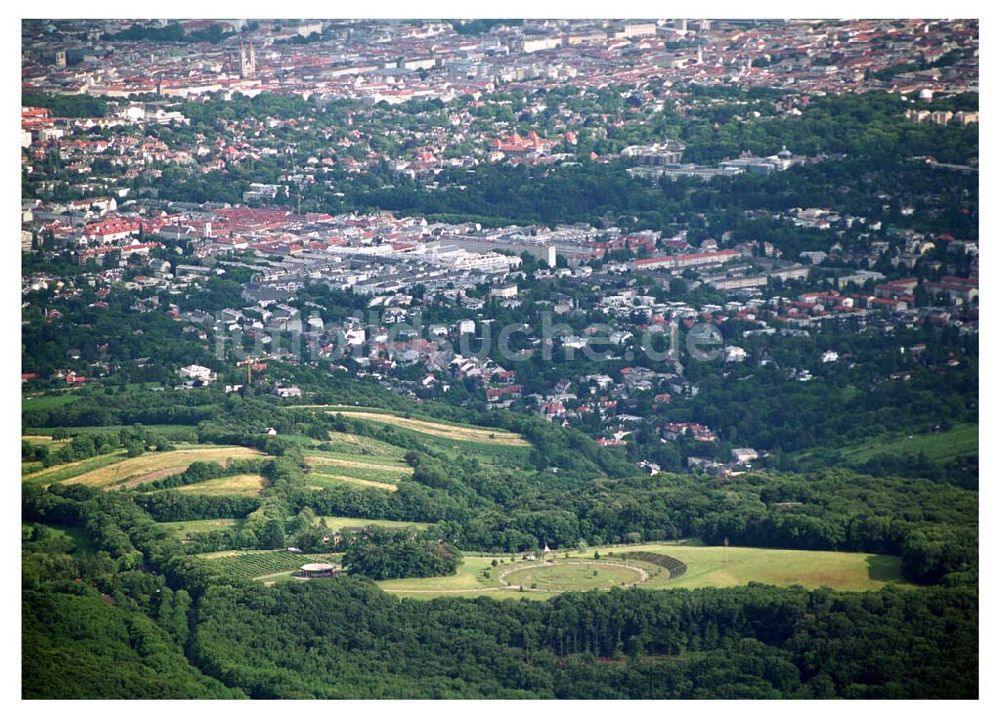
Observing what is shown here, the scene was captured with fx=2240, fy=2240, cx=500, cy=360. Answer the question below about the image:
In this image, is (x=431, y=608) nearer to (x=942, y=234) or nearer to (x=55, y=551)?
(x=55, y=551)

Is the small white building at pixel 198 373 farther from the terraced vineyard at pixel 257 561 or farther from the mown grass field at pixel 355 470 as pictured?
the terraced vineyard at pixel 257 561

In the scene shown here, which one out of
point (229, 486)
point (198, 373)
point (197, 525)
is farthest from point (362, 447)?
point (197, 525)

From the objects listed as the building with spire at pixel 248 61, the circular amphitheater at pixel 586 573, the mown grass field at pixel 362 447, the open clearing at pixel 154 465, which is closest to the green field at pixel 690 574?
the circular amphitheater at pixel 586 573

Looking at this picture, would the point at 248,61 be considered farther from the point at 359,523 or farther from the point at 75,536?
the point at 75,536

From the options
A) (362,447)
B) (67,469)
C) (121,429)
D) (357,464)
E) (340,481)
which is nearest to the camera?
(67,469)

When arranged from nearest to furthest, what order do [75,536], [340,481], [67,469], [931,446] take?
1. [75,536]
2. [67,469]
3. [340,481]
4. [931,446]

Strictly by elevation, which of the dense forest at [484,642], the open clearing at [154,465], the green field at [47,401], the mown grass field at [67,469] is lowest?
the dense forest at [484,642]

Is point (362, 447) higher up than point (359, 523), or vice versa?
point (362, 447)
